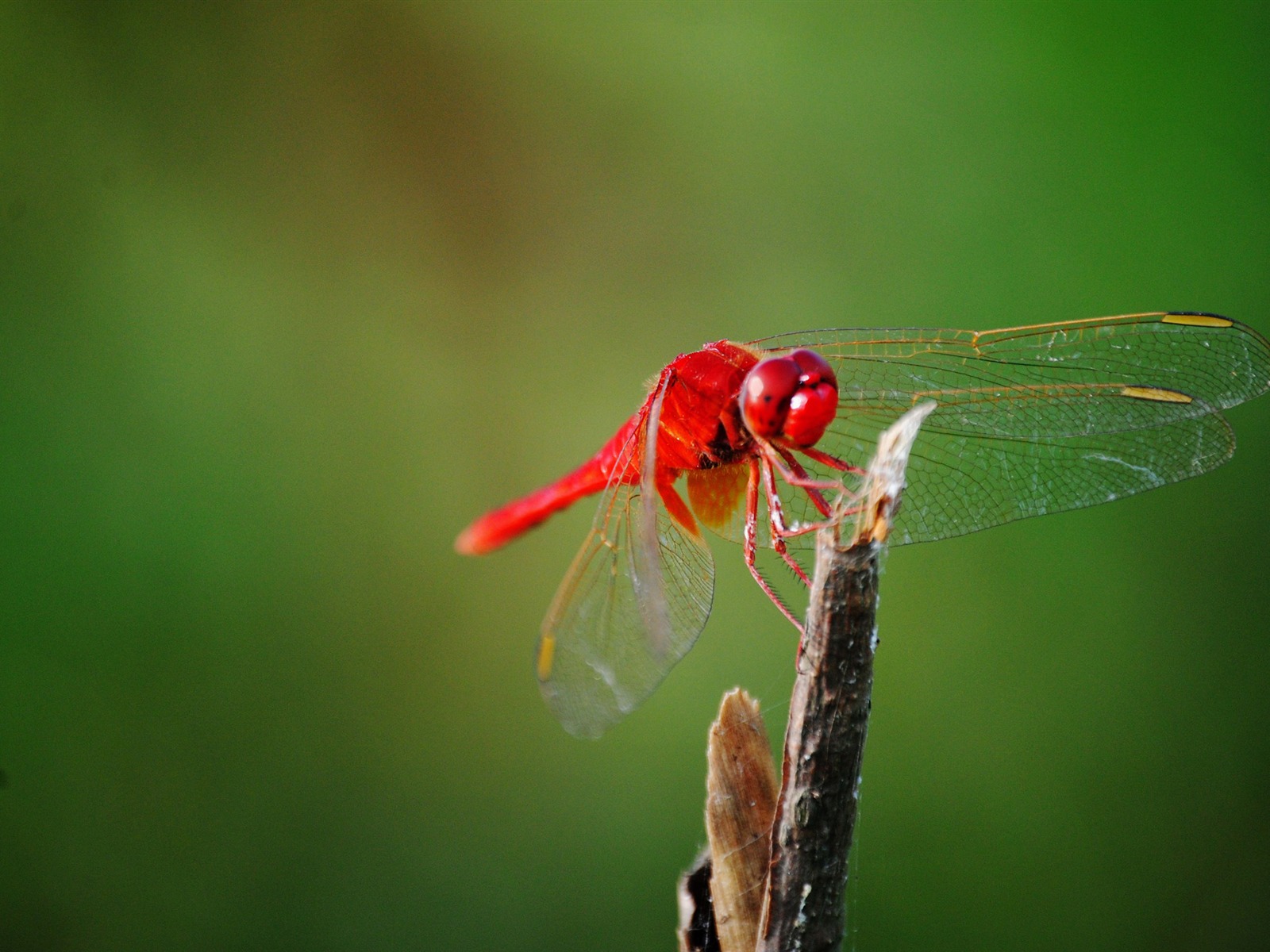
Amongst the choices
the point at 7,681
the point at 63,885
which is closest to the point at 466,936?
the point at 63,885

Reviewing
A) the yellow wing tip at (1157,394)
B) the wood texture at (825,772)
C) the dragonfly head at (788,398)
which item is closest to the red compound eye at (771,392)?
the dragonfly head at (788,398)

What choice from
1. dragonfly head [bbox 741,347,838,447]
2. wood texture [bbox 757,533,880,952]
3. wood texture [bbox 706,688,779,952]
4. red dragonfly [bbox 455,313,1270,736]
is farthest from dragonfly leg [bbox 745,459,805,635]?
wood texture [bbox 757,533,880,952]

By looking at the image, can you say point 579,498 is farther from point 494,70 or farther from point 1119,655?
point 494,70

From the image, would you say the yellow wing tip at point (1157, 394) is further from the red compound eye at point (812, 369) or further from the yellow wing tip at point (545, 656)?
the yellow wing tip at point (545, 656)

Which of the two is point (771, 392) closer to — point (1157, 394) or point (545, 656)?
point (545, 656)

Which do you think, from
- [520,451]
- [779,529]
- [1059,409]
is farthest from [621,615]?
[520,451]

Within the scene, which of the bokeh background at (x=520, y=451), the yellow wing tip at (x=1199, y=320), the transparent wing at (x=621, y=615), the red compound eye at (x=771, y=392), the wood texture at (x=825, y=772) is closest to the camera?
the wood texture at (x=825, y=772)

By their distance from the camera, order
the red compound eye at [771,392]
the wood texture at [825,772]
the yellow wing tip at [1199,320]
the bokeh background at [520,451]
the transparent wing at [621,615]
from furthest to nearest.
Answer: the bokeh background at [520,451]
the yellow wing tip at [1199,320]
the red compound eye at [771,392]
the transparent wing at [621,615]
the wood texture at [825,772]
